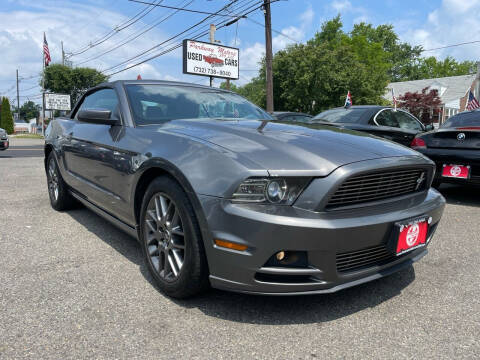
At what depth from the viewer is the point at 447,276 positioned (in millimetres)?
2676

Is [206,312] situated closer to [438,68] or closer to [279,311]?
[279,311]

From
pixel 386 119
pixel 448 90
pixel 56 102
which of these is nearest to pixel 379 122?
pixel 386 119

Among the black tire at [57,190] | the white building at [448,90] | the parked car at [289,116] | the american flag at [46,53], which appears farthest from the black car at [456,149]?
the white building at [448,90]

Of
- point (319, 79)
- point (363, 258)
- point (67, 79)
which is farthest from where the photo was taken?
point (67, 79)

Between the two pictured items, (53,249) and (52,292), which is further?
(53,249)

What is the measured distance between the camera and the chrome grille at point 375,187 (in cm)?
195

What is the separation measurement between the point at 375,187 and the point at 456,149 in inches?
134

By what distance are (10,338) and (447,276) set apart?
2.78m

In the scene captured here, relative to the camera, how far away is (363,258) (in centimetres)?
200

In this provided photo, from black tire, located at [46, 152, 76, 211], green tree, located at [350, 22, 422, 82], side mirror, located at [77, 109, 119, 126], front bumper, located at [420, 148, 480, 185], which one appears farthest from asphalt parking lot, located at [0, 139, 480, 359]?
green tree, located at [350, 22, 422, 82]

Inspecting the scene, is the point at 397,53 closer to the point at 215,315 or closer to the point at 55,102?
the point at 55,102

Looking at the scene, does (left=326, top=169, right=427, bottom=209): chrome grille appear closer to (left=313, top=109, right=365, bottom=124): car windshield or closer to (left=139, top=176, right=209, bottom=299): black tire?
(left=139, top=176, right=209, bottom=299): black tire

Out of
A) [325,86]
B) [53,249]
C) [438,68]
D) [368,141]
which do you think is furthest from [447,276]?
[438,68]

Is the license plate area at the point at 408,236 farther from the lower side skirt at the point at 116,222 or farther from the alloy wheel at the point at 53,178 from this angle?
the alloy wheel at the point at 53,178
